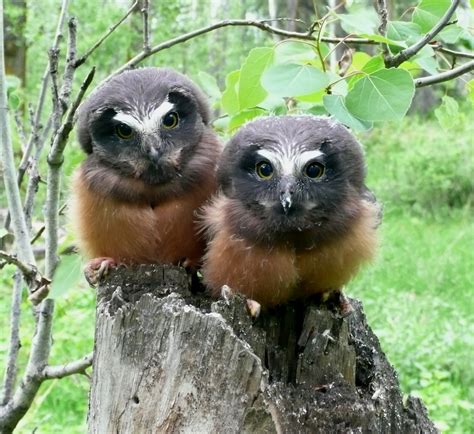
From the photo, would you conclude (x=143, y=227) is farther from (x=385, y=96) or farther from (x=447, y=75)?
(x=447, y=75)

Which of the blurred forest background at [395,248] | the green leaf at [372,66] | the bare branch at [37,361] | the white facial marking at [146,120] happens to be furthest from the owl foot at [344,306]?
the bare branch at [37,361]

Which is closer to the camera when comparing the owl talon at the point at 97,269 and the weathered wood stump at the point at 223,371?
the weathered wood stump at the point at 223,371

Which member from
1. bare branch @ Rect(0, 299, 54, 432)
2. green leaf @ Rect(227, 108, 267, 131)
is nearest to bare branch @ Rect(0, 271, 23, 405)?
bare branch @ Rect(0, 299, 54, 432)

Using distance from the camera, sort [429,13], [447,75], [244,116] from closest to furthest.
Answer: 1. [429,13]
2. [447,75]
3. [244,116]

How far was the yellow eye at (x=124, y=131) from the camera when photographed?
242cm

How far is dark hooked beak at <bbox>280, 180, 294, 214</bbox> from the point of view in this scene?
212 centimetres

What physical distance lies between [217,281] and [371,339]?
0.52m

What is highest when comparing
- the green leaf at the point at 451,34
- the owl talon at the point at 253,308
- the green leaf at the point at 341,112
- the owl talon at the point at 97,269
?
the green leaf at the point at 451,34

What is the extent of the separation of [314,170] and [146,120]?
0.55 metres

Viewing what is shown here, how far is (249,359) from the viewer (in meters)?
1.81

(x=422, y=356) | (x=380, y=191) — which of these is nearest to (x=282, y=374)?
(x=422, y=356)

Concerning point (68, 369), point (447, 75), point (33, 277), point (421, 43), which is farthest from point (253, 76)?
point (68, 369)

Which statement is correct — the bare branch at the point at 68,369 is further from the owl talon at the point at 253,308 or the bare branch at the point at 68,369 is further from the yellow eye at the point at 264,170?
the yellow eye at the point at 264,170

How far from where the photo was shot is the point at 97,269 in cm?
249
